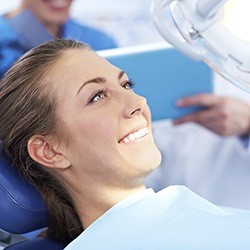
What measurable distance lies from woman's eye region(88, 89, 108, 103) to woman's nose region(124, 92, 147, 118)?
49mm

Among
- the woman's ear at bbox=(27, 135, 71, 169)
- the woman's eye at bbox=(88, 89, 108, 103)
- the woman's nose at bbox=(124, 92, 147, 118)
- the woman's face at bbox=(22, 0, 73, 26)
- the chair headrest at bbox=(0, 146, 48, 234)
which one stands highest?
the woman's eye at bbox=(88, 89, 108, 103)

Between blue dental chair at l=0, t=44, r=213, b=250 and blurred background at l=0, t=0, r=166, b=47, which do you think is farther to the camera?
blurred background at l=0, t=0, r=166, b=47

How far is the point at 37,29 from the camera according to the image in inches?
91.7

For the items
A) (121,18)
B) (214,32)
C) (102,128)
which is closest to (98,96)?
(102,128)

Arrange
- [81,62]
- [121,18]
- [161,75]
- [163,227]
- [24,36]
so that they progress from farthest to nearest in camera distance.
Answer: [121,18] < [24,36] < [161,75] < [81,62] < [163,227]

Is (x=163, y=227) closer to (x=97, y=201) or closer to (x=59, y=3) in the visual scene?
(x=97, y=201)

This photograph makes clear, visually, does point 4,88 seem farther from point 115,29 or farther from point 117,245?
point 115,29

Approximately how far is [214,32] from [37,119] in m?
0.43

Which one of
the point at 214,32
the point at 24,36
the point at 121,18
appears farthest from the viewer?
the point at 121,18

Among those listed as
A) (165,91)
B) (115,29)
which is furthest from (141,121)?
(115,29)

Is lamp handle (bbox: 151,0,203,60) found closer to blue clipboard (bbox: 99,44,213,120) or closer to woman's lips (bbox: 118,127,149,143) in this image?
woman's lips (bbox: 118,127,149,143)

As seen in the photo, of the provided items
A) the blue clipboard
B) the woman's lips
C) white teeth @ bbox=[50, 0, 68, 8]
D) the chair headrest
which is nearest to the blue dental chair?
the blue clipboard

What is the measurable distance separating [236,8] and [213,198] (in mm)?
1304

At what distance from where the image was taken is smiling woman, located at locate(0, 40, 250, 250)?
120 cm
